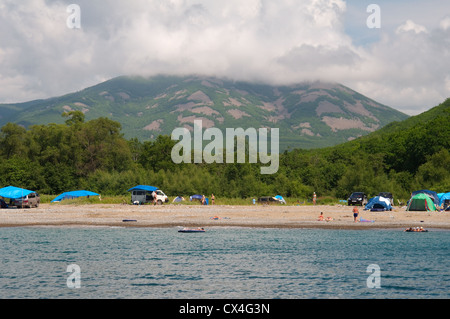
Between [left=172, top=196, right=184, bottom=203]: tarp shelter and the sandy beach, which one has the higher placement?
[left=172, top=196, right=184, bottom=203]: tarp shelter

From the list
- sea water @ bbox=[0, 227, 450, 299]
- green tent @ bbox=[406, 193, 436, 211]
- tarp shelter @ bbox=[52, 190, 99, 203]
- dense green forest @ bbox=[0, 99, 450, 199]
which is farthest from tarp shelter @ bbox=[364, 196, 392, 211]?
tarp shelter @ bbox=[52, 190, 99, 203]

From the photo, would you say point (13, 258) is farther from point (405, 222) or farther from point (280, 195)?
point (280, 195)

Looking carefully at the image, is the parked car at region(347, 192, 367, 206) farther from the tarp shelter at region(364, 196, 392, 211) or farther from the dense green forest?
the dense green forest

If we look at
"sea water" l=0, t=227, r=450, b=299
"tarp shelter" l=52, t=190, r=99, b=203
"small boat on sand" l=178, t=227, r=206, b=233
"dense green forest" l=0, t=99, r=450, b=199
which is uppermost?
"dense green forest" l=0, t=99, r=450, b=199

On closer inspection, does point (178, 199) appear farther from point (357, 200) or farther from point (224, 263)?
point (224, 263)

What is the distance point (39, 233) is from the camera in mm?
41219

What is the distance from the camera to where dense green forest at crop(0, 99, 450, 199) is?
244 feet

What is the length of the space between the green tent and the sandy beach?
8.89ft

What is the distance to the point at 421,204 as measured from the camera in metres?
53.8

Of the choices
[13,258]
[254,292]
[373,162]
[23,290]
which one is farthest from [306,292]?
[373,162]

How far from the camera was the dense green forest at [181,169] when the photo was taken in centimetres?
7450

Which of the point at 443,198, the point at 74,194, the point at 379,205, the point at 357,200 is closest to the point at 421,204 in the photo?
the point at 379,205
